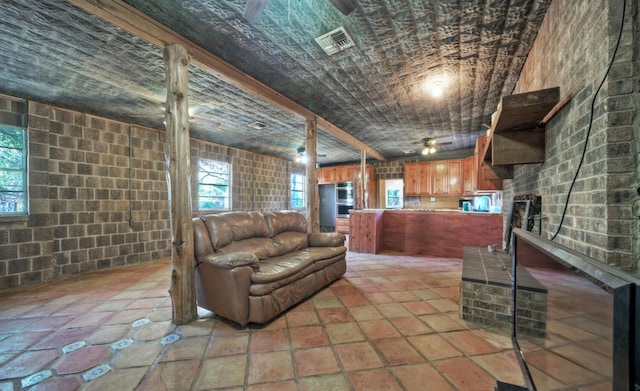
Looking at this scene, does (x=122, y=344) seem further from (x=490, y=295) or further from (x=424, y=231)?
(x=424, y=231)

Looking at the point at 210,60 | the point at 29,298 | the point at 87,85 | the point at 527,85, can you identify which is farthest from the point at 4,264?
the point at 527,85

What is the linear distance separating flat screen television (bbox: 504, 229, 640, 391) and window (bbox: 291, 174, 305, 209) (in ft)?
23.3

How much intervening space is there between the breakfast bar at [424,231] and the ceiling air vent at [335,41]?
330cm

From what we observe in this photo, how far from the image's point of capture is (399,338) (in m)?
1.91

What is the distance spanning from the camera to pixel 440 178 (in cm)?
691

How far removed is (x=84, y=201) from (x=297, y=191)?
5482 millimetres

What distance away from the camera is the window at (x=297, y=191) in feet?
26.9

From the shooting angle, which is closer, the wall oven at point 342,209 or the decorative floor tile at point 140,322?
the decorative floor tile at point 140,322

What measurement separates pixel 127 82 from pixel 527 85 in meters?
4.60

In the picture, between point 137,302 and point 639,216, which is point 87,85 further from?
point 639,216

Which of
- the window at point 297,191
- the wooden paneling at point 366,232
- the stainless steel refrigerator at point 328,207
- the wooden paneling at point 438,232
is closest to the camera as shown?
the wooden paneling at point 438,232

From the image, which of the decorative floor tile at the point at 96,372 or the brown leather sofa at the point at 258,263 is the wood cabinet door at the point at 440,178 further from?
the decorative floor tile at the point at 96,372

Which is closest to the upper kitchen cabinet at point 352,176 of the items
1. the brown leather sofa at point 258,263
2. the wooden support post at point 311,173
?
the wooden support post at point 311,173

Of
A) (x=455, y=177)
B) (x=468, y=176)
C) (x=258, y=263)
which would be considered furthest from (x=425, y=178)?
(x=258, y=263)
